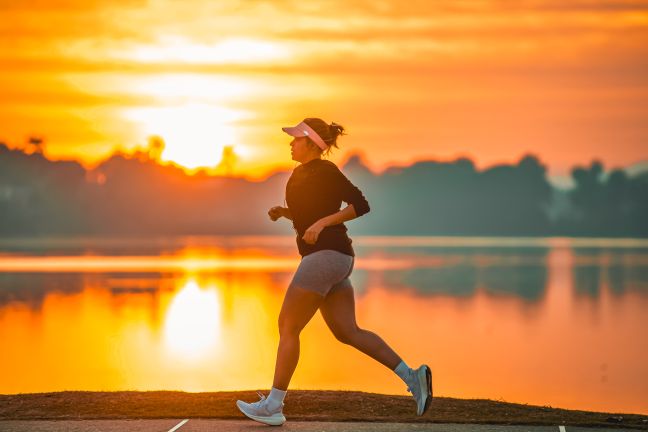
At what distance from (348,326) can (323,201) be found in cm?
86

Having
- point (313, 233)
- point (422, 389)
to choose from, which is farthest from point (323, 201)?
point (422, 389)

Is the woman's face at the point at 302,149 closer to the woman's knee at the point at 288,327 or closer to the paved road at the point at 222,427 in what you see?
the woman's knee at the point at 288,327

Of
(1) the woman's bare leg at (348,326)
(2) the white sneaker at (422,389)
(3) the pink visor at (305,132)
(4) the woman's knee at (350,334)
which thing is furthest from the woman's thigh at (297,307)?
(3) the pink visor at (305,132)

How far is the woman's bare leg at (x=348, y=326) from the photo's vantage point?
7883 mm

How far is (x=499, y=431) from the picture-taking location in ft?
25.2

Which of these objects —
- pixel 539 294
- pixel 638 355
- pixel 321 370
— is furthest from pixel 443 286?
pixel 321 370

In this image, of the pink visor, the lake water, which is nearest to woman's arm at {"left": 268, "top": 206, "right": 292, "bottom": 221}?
the pink visor

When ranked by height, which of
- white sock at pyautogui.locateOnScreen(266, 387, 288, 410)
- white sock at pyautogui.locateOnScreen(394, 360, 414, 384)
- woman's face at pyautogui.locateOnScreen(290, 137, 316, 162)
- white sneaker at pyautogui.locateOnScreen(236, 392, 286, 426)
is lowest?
white sneaker at pyautogui.locateOnScreen(236, 392, 286, 426)

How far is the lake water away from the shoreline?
7.63 m

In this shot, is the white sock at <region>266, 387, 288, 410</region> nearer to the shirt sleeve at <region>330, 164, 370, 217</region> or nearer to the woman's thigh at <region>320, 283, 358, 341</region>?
the woman's thigh at <region>320, 283, 358, 341</region>

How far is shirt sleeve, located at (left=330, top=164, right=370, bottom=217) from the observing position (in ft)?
25.6

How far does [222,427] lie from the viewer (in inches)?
307

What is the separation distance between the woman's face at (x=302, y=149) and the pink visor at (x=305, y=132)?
0.05 metres

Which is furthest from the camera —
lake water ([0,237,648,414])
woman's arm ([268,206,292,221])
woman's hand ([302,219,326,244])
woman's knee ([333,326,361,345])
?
lake water ([0,237,648,414])
